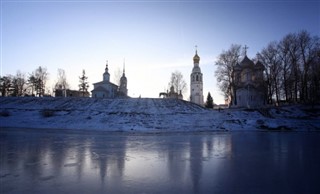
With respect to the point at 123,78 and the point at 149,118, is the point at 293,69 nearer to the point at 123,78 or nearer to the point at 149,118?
the point at 149,118

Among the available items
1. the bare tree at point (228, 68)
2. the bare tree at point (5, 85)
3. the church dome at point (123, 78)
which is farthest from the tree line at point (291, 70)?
the bare tree at point (5, 85)

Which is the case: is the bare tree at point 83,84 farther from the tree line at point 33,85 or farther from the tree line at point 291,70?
the tree line at point 291,70

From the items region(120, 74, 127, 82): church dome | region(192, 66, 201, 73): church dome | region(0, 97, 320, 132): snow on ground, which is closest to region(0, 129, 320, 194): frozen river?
region(0, 97, 320, 132): snow on ground

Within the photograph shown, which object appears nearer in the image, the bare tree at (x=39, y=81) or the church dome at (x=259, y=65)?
the church dome at (x=259, y=65)

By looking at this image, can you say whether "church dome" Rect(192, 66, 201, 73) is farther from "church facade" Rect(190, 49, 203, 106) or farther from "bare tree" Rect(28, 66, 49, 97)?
"bare tree" Rect(28, 66, 49, 97)

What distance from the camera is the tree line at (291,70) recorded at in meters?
40.4

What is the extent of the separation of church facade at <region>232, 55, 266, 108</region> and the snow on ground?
9.15 meters

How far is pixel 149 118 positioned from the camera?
34.5m

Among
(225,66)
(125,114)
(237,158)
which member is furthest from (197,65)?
(237,158)

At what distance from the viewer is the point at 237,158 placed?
10672 mm

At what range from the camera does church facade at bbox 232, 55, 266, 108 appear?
47172 millimetres

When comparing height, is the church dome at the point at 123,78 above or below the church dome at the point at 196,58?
below

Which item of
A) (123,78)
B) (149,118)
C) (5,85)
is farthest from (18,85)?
(149,118)

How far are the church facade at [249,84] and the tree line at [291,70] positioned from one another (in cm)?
128
